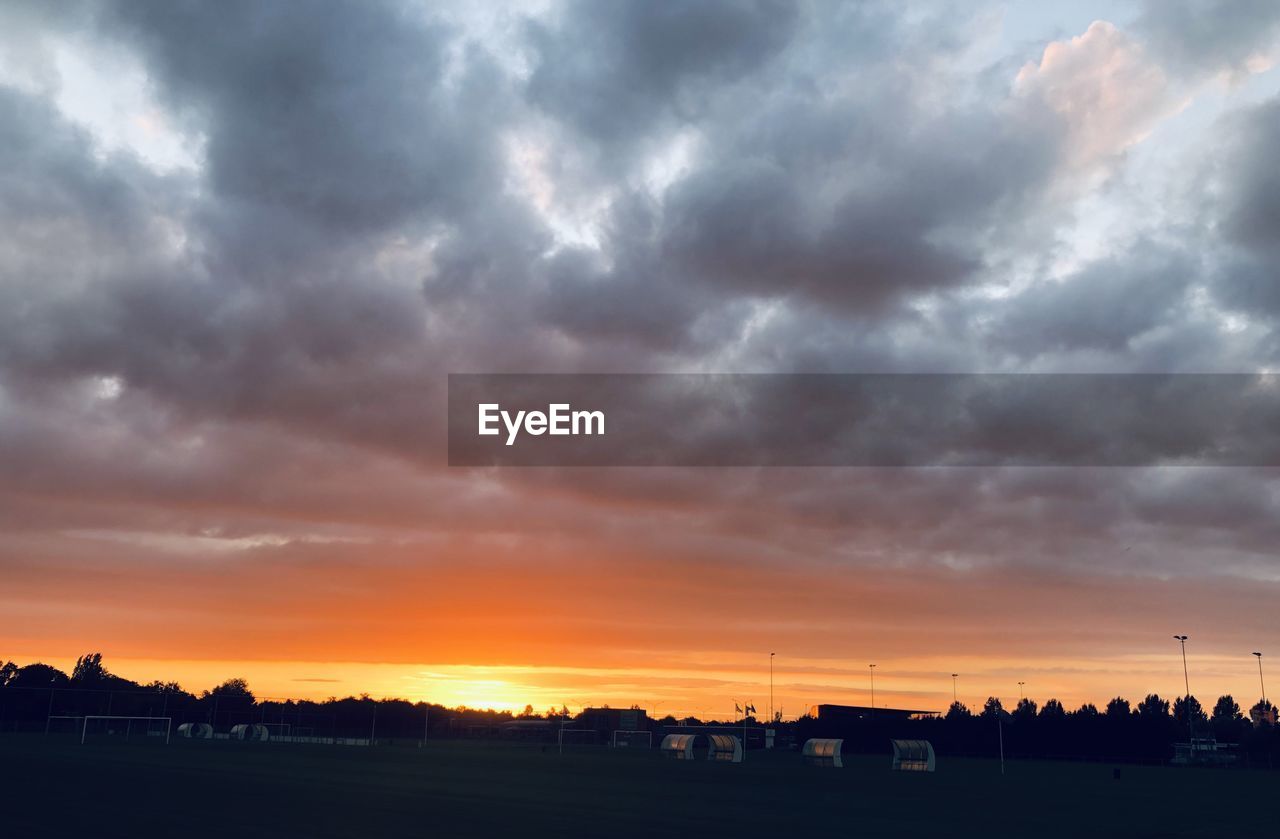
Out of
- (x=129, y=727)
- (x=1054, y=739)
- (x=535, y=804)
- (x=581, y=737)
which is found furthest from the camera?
(x=581, y=737)

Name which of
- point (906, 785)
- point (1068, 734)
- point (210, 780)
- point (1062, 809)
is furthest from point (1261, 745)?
Result: point (210, 780)

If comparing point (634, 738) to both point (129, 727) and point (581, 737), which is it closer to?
point (581, 737)

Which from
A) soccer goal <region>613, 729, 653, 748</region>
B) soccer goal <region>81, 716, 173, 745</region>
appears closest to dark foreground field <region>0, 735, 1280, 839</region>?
soccer goal <region>81, 716, 173, 745</region>

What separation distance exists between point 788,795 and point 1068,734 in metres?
107


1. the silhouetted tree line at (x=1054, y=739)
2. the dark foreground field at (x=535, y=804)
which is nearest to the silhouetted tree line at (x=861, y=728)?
the silhouetted tree line at (x=1054, y=739)

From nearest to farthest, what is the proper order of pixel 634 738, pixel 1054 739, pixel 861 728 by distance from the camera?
1. pixel 1054 739
2. pixel 861 728
3. pixel 634 738

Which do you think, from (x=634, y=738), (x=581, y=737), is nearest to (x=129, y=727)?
(x=581, y=737)

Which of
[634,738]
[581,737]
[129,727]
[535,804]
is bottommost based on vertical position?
[634,738]

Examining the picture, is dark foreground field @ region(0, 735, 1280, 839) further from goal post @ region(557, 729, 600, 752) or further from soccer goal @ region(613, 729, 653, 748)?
goal post @ region(557, 729, 600, 752)

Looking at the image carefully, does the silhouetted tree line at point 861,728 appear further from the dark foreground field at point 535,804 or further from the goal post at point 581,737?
the dark foreground field at point 535,804

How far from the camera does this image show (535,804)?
36.7 meters

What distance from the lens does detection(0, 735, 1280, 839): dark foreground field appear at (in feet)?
93.1

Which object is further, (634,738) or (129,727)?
(634,738)

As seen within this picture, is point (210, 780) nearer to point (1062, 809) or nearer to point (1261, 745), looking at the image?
point (1062, 809)
